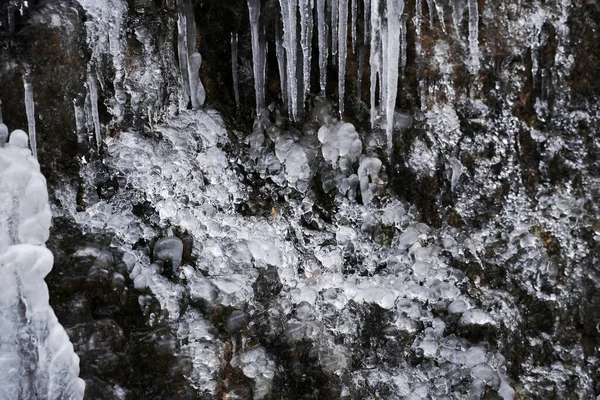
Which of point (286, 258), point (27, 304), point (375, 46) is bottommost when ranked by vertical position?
point (286, 258)

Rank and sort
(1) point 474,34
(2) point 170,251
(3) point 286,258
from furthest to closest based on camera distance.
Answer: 1. (1) point 474,34
2. (3) point 286,258
3. (2) point 170,251

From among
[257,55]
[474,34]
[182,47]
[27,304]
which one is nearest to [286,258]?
[257,55]

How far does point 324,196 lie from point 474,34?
3.17ft

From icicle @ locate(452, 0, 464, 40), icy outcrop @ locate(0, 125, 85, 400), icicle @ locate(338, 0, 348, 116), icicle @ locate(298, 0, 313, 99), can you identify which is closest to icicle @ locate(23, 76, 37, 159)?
icy outcrop @ locate(0, 125, 85, 400)

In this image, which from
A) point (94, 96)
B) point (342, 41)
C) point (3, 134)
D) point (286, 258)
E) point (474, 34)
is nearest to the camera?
point (3, 134)

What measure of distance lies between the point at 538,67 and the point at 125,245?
205cm

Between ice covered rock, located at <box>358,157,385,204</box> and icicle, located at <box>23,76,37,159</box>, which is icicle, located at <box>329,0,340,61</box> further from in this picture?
icicle, located at <box>23,76,37,159</box>

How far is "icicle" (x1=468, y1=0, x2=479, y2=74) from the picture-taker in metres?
2.66

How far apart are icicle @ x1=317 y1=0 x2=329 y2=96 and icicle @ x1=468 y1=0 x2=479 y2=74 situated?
638 mm

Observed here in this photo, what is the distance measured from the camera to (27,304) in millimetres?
1681

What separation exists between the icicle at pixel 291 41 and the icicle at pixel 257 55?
10 centimetres

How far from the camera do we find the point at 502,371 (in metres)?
2.83

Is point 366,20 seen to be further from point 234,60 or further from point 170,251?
point 170,251

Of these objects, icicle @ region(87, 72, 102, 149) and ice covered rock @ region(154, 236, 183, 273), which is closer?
icicle @ region(87, 72, 102, 149)
